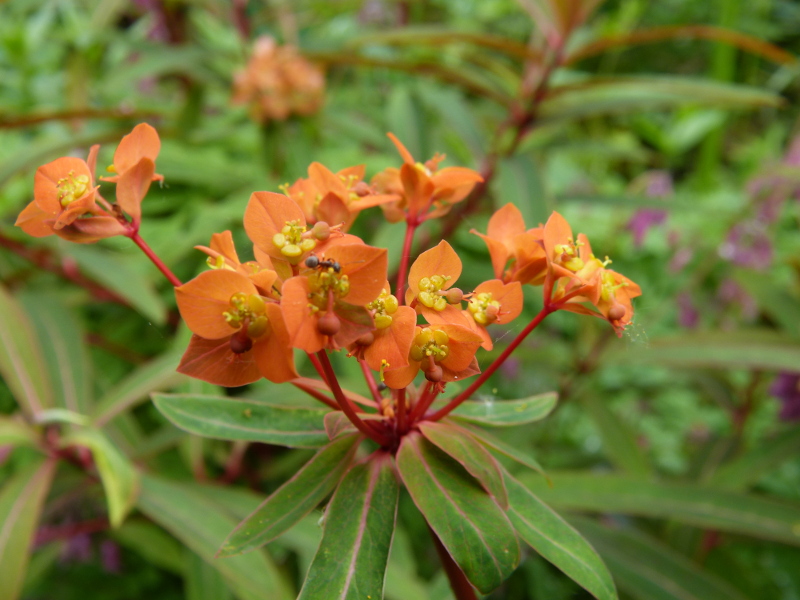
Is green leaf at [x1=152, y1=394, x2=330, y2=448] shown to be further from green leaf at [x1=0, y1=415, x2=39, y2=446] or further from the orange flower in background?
the orange flower in background

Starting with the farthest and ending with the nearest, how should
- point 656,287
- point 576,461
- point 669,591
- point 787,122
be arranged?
1. point 787,122
2. point 656,287
3. point 576,461
4. point 669,591

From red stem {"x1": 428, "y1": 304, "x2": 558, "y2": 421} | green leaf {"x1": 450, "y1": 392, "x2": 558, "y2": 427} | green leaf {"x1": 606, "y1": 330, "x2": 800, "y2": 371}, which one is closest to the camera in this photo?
red stem {"x1": 428, "y1": 304, "x2": 558, "y2": 421}

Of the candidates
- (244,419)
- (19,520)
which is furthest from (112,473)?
(244,419)

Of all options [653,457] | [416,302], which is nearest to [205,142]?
[416,302]

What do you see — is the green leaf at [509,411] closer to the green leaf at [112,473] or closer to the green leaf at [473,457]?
the green leaf at [473,457]

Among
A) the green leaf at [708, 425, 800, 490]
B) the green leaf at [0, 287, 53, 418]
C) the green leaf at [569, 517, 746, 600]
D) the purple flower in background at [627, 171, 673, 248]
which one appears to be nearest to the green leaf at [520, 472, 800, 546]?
the green leaf at [569, 517, 746, 600]

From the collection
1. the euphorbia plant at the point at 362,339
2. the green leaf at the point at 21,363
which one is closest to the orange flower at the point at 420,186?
the euphorbia plant at the point at 362,339

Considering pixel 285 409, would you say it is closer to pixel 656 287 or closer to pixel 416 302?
pixel 416 302
